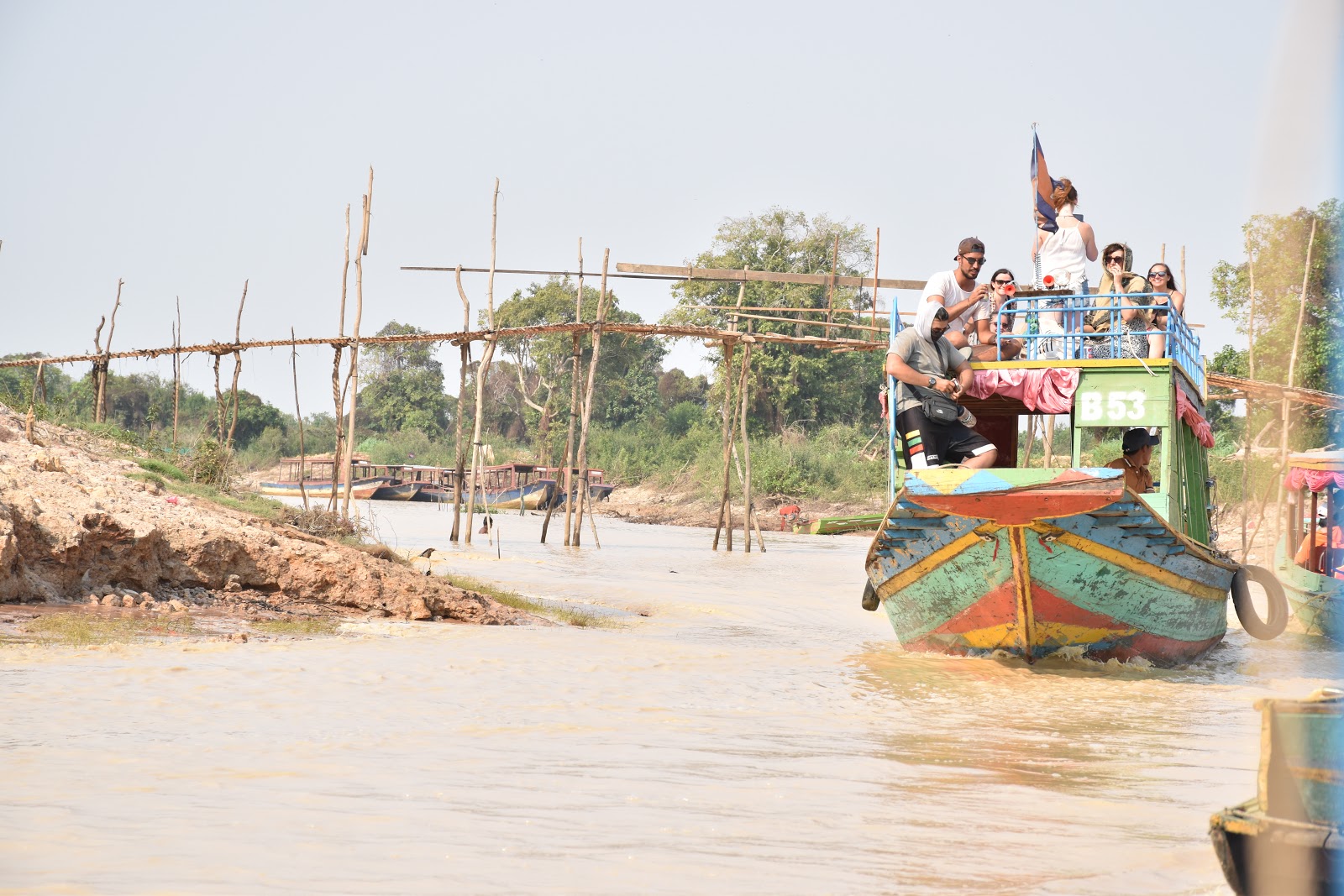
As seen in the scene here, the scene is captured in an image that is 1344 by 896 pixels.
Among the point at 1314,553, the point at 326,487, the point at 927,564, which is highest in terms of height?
the point at 326,487

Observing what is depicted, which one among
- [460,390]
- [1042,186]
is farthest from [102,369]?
[1042,186]

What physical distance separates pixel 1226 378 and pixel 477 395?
35.6 ft

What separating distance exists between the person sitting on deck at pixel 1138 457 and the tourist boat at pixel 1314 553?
86.0 inches

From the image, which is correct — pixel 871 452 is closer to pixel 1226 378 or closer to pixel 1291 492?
pixel 1226 378

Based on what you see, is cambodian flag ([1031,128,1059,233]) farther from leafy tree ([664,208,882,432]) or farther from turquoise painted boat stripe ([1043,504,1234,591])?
leafy tree ([664,208,882,432])

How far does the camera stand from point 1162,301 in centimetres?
887

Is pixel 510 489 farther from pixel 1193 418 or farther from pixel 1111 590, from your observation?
pixel 1111 590

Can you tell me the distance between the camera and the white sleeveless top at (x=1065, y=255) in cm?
A: 911

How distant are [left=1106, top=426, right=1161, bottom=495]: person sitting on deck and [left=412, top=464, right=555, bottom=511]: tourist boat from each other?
26847 mm

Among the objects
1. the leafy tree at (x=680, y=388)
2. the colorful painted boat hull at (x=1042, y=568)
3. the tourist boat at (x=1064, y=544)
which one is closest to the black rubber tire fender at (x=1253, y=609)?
the tourist boat at (x=1064, y=544)

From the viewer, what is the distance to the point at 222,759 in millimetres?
4559

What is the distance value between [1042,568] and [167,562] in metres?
6.34

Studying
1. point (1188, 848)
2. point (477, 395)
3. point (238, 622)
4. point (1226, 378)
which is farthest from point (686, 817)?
point (477, 395)

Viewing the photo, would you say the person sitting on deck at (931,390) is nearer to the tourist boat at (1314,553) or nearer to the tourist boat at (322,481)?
the tourist boat at (1314,553)
